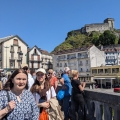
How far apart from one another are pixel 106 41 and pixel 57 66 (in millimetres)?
36311

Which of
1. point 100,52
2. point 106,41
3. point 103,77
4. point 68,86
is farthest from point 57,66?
Answer: point 68,86

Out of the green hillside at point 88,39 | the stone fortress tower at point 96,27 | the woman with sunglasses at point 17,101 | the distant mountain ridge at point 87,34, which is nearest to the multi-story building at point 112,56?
the green hillside at point 88,39

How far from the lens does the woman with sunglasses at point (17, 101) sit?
2.77 m

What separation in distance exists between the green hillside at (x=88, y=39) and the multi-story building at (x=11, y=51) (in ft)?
169

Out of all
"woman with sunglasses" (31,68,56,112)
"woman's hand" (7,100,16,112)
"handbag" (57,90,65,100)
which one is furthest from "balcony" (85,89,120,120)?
"woman's hand" (7,100,16,112)

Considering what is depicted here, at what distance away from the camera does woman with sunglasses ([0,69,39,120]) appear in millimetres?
→ 2768

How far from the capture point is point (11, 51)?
57750mm

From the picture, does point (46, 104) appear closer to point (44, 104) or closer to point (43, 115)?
point (44, 104)

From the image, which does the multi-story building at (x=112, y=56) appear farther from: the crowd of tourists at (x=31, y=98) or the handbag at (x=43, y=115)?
the handbag at (x=43, y=115)

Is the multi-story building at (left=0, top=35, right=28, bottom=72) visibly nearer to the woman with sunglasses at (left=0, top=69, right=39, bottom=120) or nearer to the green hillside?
the green hillside

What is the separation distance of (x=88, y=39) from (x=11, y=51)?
229 feet

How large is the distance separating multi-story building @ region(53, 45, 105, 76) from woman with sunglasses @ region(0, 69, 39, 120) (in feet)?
214

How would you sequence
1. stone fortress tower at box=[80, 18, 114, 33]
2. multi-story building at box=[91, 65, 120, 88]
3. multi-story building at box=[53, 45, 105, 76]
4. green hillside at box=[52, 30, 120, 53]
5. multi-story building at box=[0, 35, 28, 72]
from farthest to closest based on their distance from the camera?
1. stone fortress tower at box=[80, 18, 114, 33]
2. green hillside at box=[52, 30, 120, 53]
3. multi-story building at box=[53, 45, 105, 76]
4. multi-story building at box=[91, 65, 120, 88]
5. multi-story building at box=[0, 35, 28, 72]

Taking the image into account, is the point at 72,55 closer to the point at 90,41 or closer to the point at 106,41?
the point at 106,41
